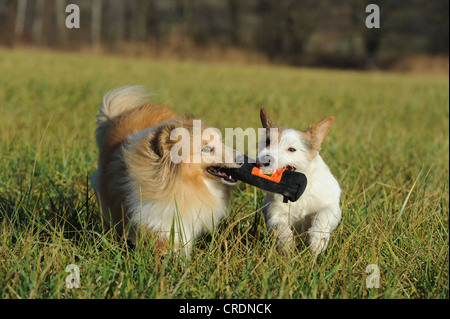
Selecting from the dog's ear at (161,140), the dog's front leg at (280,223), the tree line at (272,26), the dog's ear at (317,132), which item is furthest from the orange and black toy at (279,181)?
the tree line at (272,26)

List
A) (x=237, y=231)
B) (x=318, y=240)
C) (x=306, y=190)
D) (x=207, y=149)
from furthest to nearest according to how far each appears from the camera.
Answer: (x=237, y=231), (x=306, y=190), (x=207, y=149), (x=318, y=240)

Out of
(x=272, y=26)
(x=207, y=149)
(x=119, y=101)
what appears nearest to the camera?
(x=207, y=149)

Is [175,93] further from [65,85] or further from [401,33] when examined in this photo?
[401,33]

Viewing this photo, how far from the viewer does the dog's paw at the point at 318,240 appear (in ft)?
8.16

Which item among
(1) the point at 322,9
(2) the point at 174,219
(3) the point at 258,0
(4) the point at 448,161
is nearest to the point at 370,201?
(2) the point at 174,219

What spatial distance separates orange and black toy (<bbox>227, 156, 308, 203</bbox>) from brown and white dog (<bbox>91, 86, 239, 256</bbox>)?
12cm

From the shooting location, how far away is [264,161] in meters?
2.61

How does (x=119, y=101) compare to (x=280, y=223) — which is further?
(x=119, y=101)

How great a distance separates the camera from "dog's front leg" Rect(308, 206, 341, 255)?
2531 millimetres

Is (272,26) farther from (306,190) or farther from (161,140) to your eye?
(161,140)

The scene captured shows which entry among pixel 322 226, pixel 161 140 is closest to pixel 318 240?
pixel 322 226

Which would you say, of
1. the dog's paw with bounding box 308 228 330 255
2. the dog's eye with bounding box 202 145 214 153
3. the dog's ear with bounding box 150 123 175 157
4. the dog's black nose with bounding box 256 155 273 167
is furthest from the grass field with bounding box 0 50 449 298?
the dog's ear with bounding box 150 123 175 157

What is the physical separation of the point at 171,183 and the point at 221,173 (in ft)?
1.07

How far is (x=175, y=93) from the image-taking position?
906cm
